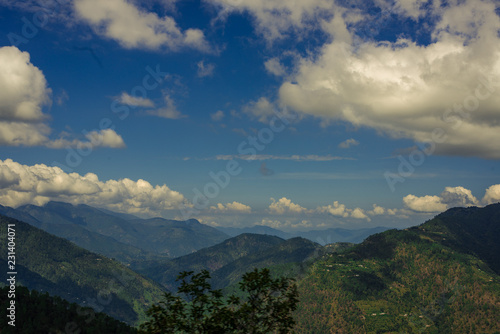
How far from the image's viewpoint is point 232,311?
115ft

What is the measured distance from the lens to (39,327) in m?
197

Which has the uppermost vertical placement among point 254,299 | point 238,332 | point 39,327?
point 254,299

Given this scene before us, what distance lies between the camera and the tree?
34.4 metres

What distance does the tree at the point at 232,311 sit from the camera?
Result: 113 feet

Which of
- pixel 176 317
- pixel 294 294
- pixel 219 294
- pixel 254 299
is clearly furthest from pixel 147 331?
pixel 294 294

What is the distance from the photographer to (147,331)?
35062mm

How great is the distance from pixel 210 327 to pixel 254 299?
208 inches

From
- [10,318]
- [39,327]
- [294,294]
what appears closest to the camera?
[294,294]

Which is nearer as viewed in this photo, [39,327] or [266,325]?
[266,325]

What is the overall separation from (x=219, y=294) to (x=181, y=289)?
4.00 m

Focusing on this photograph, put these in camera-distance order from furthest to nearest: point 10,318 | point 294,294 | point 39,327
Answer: point 39,327, point 10,318, point 294,294

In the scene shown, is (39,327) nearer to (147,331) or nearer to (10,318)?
(10,318)

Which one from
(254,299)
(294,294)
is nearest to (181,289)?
(254,299)

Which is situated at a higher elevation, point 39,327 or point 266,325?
point 266,325
